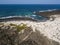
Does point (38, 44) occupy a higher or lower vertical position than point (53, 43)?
higher

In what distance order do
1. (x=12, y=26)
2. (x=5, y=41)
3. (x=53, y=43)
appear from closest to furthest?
(x=5, y=41) < (x=12, y=26) < (x=53, y=43)

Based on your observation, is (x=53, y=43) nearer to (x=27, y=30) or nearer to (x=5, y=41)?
(x=27, y=30)

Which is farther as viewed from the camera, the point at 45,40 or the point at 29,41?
the point at 45,40

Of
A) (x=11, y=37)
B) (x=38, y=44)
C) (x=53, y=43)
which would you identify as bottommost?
(x=53, y=43)

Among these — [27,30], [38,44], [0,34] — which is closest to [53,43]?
[38,44]

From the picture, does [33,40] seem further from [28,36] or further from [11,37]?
[11,37]

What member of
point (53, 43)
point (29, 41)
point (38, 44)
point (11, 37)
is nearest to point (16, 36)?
point (11, 37)

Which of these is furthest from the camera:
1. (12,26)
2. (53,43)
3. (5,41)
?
(53,43)
